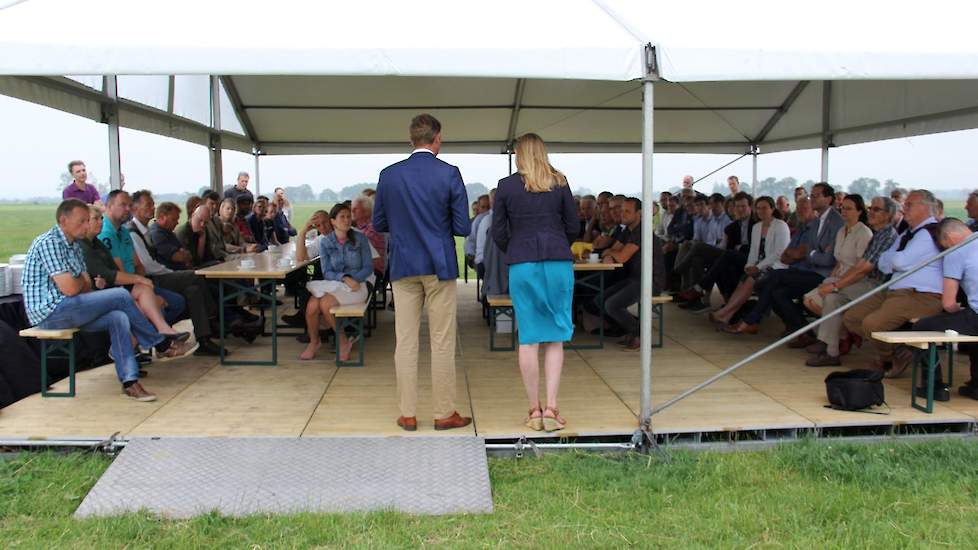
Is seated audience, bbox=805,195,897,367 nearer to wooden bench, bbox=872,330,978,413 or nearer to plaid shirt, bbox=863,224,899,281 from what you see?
plaid shirt, bbox=863,224,899,281

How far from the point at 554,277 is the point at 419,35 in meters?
1.33

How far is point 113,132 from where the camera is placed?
678 centimetres

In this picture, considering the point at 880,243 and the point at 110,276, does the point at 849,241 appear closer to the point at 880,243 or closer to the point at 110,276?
the point at 880,243

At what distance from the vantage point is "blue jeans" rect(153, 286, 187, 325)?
5.72 metres

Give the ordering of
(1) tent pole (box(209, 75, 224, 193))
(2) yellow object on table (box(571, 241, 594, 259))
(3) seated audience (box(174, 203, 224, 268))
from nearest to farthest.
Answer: (2) yellow object on table (box(571, 241, 594, 259)) < (3) seated audience (box(174, 203, 224, 268)) < (1) tent pole (box(209, 75, 224, 193))

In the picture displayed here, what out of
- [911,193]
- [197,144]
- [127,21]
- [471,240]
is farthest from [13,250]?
[911,193]

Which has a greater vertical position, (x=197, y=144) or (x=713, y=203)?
(x=197, y=144)

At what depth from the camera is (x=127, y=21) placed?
3.75m

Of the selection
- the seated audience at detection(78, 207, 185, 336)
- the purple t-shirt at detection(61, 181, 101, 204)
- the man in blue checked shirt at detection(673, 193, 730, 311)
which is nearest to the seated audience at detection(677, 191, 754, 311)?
the man in blue checked shirt at detection(673, 193, 730, 311)

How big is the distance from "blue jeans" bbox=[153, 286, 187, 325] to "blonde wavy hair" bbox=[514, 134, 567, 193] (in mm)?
3170

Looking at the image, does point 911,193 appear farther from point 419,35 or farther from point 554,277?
point 419,35

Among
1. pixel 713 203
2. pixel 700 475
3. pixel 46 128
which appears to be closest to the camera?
pixel 700 475

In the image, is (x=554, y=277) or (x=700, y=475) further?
(x=554, y=277)

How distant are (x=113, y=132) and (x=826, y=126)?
7.81 meters
